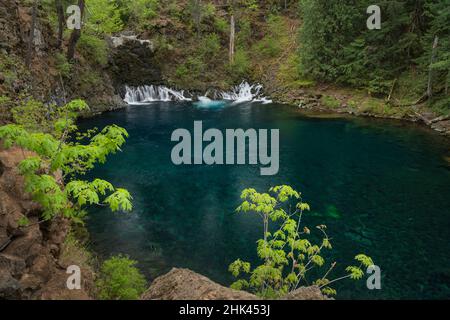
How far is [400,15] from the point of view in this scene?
95.8 ft

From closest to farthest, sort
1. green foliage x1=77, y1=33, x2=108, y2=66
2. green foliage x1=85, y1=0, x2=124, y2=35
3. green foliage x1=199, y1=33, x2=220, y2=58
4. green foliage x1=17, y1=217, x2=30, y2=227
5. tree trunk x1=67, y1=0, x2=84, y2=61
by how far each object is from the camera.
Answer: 1. green foliage x1=17, y1=217, x2=30, y2=227
2. tree trunk x1=67, y1=0, x2=84, y2=61
3. green foliage x1=77, y1=33, x2=108, y2=66
4. green foliage x1=85, y1=0, x2=124, y2=35
5. green foliage x1=199, y1=33, x2=220, y2=58

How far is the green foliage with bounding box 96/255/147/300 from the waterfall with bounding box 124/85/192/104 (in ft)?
93.0

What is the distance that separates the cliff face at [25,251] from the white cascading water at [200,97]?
27.3 metres

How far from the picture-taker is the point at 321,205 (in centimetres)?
1420

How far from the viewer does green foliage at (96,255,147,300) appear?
750cm

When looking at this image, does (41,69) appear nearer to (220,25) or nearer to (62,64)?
(62,64)

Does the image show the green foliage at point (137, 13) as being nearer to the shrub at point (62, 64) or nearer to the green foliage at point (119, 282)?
the shrub at point (62, 64)

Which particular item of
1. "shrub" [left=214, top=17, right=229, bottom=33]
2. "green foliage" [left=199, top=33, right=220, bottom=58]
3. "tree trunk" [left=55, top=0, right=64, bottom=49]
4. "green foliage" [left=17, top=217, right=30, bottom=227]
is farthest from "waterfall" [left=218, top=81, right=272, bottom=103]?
"green foliage" [left=17, top=217, right=30, bottom=227]

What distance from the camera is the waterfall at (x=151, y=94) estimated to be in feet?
116

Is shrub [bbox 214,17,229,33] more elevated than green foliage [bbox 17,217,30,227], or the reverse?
shrub [bbox 214,17,229,33]

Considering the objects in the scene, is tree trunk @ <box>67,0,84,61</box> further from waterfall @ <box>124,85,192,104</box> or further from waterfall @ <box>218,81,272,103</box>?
waterfall @ <box>218,81,272,103</box>

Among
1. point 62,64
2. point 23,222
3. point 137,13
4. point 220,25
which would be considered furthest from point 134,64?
point 23,222

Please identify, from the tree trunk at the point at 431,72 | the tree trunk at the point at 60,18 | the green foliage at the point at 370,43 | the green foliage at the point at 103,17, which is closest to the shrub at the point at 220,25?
the green foliage at the point at 103,17
